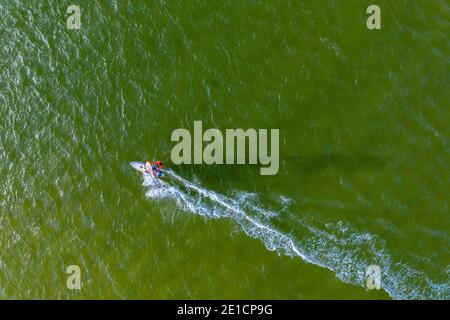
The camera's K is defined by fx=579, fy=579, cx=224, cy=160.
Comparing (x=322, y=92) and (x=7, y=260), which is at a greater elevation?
(x=322, y=92)

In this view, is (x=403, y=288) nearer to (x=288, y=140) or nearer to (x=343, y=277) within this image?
(x=343, y=277)

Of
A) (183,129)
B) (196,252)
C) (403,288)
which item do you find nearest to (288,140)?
(183,129)

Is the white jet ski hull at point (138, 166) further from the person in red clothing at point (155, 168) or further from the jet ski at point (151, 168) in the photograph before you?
the person in red clothing at point (155, 168)

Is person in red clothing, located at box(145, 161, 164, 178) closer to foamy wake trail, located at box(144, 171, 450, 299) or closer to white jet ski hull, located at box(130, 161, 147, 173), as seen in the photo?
white jet ski hull, located at box(130, 161, 147, 173)

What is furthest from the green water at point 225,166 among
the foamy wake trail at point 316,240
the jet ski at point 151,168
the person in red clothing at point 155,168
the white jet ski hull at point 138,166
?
the person in red clothing at point 155,168

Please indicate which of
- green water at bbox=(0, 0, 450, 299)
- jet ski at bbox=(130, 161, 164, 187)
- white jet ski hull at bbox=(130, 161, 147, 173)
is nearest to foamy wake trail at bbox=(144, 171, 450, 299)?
green water at bbox=(0, 0, 450, 299)
